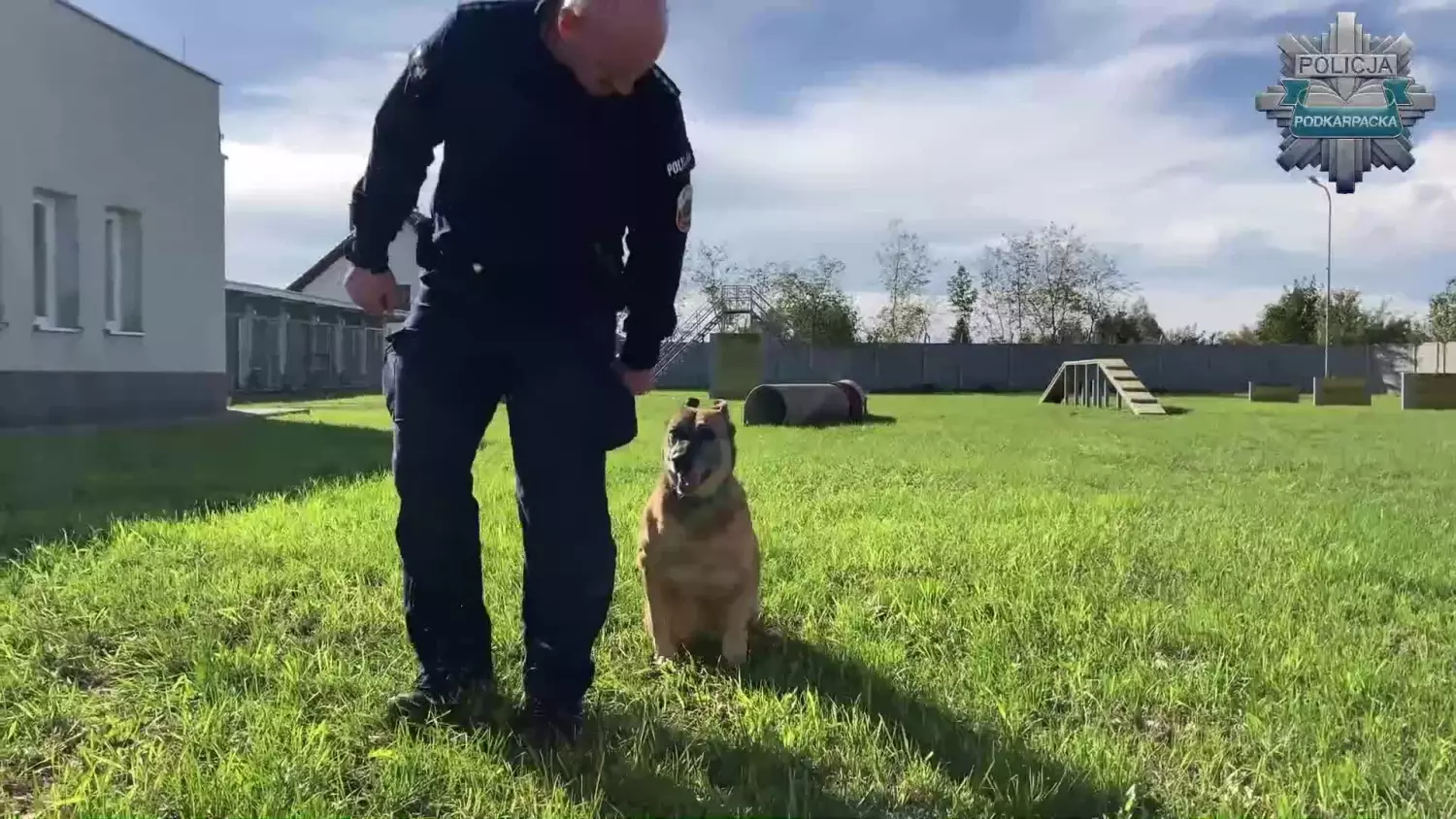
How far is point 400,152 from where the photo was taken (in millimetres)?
2357

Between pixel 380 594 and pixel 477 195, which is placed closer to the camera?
pixel 477 195

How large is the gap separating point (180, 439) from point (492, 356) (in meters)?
9.02

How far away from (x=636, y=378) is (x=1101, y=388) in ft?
67.4

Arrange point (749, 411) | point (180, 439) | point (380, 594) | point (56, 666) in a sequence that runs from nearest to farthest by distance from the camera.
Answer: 1. point (56, 666)
2. point (380, 594)
3. point (180, 439)
4. point (749, 411)

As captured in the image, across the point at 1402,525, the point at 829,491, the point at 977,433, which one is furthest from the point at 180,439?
the point at 1402,525

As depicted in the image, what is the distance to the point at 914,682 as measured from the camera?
283 cm

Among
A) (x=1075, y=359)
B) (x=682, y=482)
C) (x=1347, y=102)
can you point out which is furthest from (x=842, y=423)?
(x=1075, y=359)

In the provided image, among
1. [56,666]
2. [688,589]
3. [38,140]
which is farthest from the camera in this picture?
[38,140]

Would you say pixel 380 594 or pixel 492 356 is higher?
pixel 492 356

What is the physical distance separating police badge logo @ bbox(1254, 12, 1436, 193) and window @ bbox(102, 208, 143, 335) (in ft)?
76.8

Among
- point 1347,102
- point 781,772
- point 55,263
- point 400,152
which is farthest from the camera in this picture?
point 1347,102

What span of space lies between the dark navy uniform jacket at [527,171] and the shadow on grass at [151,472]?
2.92 m

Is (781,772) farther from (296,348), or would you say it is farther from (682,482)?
(296,348)

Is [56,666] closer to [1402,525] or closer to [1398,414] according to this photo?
[1402,525]
